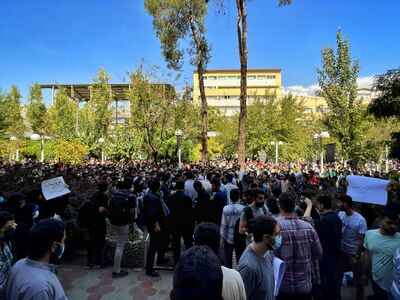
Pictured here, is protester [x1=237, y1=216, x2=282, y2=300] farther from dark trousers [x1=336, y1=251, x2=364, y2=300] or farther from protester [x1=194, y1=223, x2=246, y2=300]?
dark trousers [x1=336, y1=251, x2=364, y2=300]

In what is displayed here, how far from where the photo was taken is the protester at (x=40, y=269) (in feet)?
6.61

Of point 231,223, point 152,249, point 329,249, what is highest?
point 231,223

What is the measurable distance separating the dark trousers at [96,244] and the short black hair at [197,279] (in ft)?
15.2

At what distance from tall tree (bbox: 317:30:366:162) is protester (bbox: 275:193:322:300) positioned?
584 inches

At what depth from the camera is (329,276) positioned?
4.06m

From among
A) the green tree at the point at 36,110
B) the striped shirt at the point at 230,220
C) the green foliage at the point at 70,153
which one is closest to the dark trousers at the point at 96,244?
the striped shirt at the point at 230,220

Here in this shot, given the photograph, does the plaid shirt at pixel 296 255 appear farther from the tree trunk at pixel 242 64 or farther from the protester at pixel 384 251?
the tree trunk at pixel 242 64

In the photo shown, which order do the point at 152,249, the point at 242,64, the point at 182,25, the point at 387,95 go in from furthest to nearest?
the point at 182,25
the point at 242,64
the point at 387,95
the point at 152,249

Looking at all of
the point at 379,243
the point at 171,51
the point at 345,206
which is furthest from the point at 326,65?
the point at 379,243

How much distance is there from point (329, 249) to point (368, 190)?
163 centimetres

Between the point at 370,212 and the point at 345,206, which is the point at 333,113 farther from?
the point at 345,206

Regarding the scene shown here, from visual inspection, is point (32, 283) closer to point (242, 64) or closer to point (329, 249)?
point (329, 249)

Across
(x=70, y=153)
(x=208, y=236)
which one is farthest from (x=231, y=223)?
(x=70, y=153)

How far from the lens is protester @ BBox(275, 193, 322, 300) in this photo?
303cm
